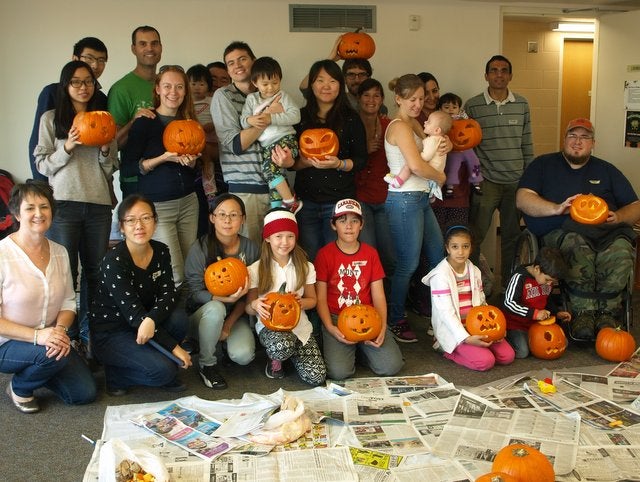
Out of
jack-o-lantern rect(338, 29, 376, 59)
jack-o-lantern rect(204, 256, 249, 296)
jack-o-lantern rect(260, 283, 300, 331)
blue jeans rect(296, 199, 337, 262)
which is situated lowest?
jack-o-lantern rect(260, 283, 300, 331)

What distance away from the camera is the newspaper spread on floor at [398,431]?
9.34ft

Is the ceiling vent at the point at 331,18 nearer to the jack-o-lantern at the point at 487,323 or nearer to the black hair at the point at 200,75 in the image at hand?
the black hair at the point at 200,75

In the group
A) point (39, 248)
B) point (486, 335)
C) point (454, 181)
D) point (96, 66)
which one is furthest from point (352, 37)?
point (39, 248)

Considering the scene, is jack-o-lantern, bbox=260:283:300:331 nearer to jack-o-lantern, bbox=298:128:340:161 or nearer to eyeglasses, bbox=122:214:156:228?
eyeglasses, bbox=122:214:156:228

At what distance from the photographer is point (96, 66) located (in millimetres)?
4266

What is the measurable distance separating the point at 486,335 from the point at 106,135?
2.48m

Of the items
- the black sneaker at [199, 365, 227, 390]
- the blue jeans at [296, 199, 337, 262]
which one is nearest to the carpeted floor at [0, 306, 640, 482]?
the black sneaker at [199, 365, 227, 390]

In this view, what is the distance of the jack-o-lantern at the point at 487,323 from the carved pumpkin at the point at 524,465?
1.48 metres

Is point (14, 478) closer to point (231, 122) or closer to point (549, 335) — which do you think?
point (231, 122)

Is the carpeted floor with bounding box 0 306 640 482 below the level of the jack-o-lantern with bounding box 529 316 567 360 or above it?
below

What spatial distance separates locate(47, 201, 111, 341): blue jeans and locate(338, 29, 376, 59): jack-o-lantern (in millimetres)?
2168

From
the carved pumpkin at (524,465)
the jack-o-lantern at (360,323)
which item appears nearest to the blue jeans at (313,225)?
the jack-o-lantern at (360,323)

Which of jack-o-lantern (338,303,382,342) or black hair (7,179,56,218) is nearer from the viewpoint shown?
black hair (7,179,56,218)

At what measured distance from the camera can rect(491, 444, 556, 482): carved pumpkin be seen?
2.53m
